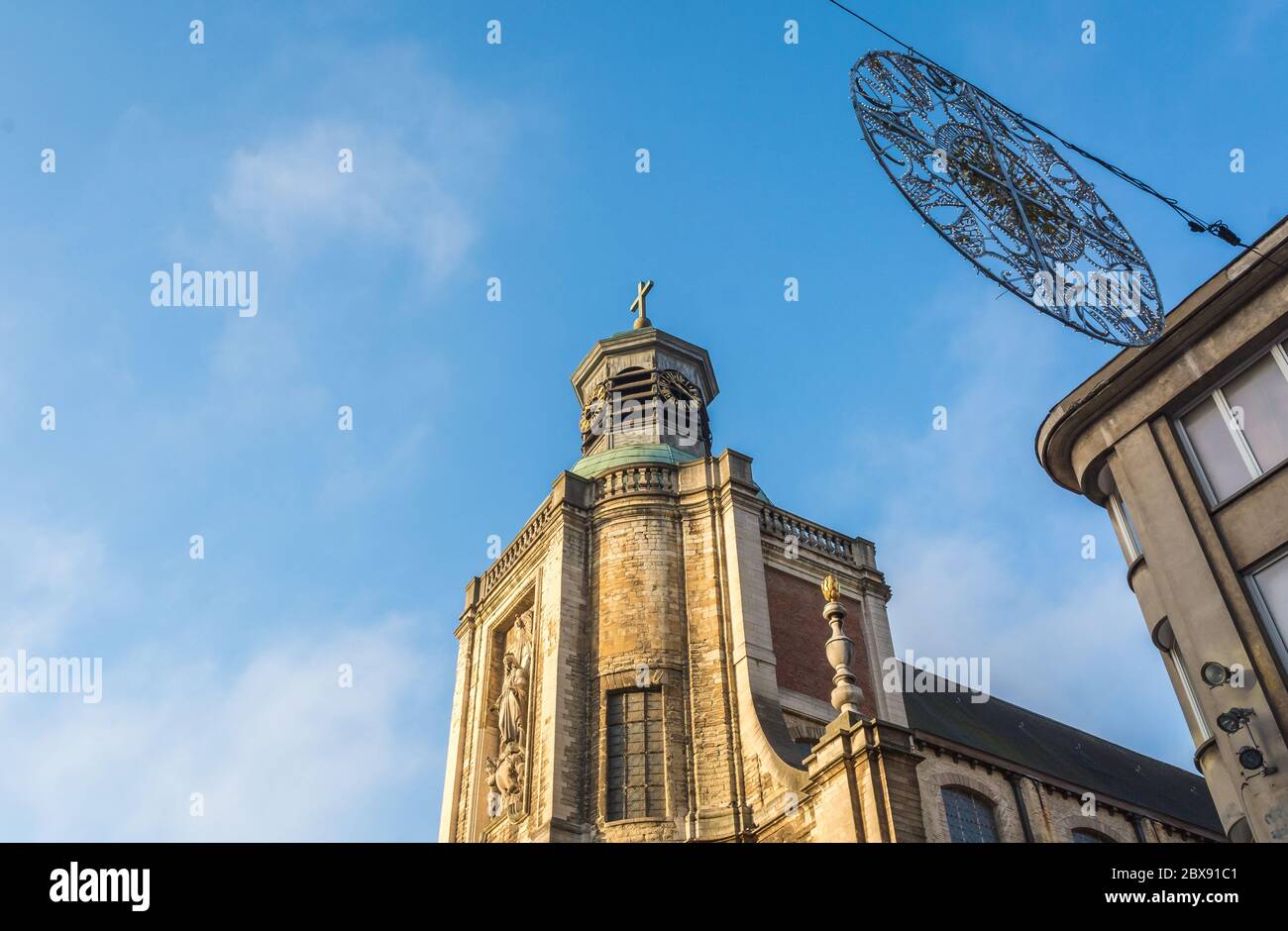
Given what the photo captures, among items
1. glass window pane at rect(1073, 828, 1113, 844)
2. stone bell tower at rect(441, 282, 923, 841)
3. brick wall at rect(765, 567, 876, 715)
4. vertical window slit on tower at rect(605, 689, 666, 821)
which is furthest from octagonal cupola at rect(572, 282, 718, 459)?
glass window pane at rect(1073, 828, 1113, 844)

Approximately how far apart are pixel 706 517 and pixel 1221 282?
1273 centimetres

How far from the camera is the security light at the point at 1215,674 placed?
460 inches

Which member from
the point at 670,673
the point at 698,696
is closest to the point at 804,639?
the point at 698,696

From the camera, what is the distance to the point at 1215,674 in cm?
1171

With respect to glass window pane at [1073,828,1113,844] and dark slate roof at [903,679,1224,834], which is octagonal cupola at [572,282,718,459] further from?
glass window pane at [1073,828,1113,844]

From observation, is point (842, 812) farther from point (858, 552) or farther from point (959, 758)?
point (858, 552)

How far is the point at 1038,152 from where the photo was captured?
40.9ft

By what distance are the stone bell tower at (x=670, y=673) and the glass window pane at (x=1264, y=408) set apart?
6.80 metres

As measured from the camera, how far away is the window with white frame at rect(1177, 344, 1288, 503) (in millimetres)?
12562

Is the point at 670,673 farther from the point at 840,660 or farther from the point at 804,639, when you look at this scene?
the point at 840,660

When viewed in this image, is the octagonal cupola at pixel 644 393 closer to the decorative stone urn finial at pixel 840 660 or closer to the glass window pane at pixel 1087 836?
the decorative stone urn finial at pixel 840 660

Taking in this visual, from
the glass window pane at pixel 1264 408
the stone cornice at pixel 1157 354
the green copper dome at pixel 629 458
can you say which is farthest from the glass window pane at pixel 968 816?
the glass window pane at pixel 1264 408
